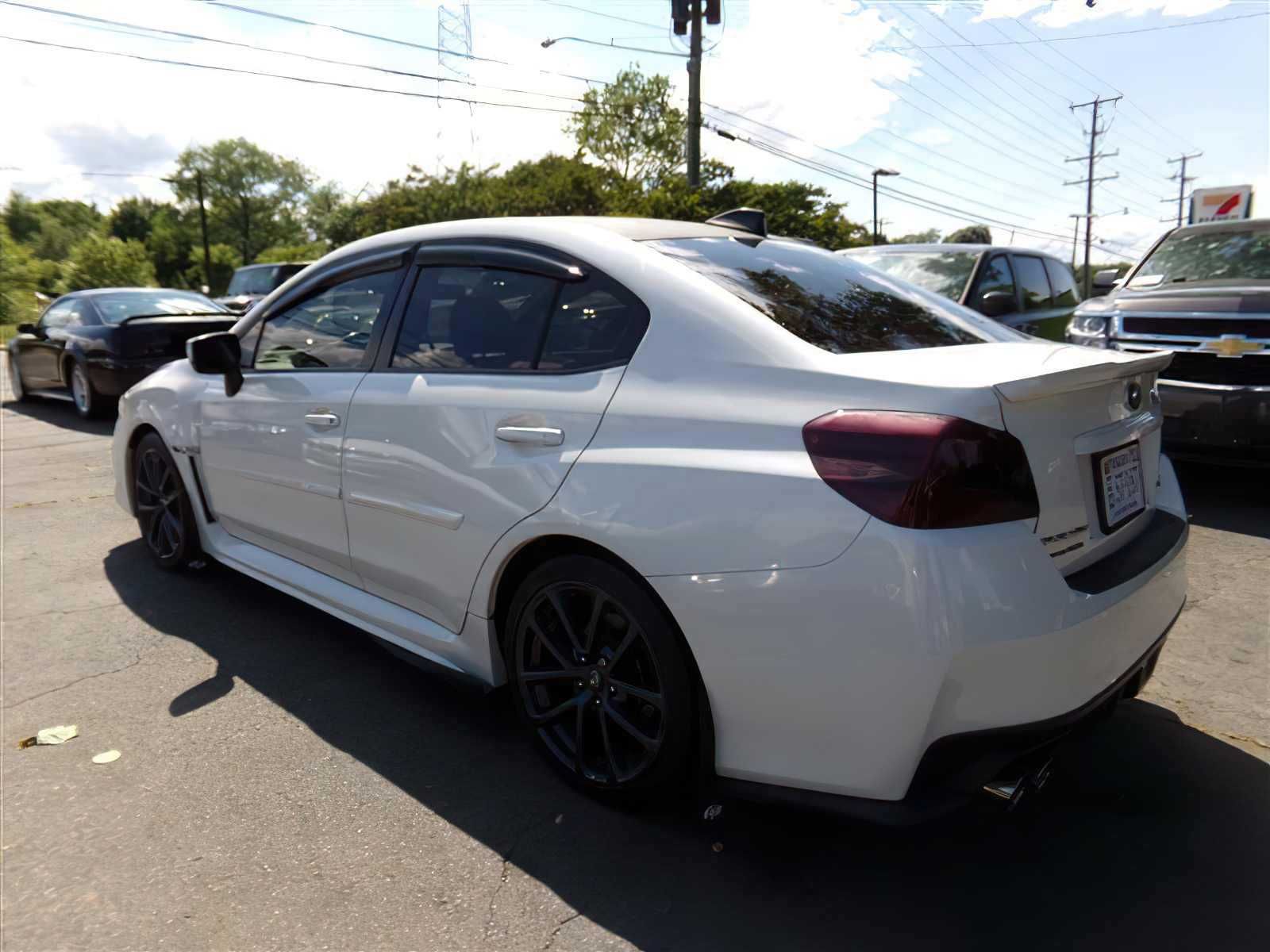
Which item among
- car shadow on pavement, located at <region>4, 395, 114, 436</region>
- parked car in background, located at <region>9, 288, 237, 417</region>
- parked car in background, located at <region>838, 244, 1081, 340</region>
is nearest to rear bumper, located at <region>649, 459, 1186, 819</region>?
parked car in background, located at <region>838, 244, 1081, 340</region>

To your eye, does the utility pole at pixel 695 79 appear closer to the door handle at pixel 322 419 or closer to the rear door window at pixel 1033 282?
the rear door window at pixel 1033 282

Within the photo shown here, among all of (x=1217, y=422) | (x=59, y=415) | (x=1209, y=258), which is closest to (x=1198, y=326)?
(x=1217, y=422)

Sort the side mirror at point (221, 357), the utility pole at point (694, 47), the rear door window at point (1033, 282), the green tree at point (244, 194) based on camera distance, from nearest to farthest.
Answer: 1. the side mirror at point (221, 357)
2. the rear door window at point (1033, 282)
3. the utility pole at point (694, 47)
4. the green tree at point (244, 194)

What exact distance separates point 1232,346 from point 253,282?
747 inches

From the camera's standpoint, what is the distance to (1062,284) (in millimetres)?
9180

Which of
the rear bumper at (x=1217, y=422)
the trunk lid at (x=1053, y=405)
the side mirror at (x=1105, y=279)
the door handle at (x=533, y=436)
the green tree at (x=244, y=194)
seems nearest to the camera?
the trunk lid at (x=1053, y=405)

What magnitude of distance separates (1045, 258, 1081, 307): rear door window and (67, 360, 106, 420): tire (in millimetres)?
10190

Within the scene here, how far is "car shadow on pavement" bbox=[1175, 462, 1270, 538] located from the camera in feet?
16.9

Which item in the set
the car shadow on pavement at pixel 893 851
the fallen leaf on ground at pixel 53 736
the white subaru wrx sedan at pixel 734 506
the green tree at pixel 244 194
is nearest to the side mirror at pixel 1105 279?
the white subaru wrx sedan at pixel 734 506

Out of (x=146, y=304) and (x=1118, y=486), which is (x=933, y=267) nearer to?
(x=1118, y=486)

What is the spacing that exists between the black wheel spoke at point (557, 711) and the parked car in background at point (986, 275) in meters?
5.44

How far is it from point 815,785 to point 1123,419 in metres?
1.25

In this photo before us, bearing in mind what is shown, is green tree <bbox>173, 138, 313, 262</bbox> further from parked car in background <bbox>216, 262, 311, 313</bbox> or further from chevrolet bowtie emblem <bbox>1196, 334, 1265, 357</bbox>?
chevrolet bowtie emblem <bbox>1196, 334, 1265, 357</bbox>

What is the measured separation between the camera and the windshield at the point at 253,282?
19.1 meters
